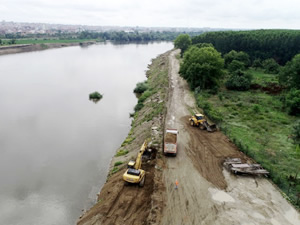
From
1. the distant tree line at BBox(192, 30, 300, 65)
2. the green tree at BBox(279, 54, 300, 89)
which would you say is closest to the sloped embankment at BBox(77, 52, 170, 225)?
the green tree at BBox(279, 54, 300, 89)

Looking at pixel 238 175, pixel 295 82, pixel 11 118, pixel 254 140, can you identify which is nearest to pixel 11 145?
pixel 11 118

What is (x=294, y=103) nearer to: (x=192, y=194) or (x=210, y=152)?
(x=210, y=152)

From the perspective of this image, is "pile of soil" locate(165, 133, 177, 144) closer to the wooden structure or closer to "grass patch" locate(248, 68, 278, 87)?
the wooden structure

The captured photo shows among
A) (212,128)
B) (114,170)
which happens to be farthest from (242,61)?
(114,170)

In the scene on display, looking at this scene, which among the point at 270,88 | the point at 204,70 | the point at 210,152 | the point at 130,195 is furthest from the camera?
the point at 270,88

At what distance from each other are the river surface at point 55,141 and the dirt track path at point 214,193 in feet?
27.5

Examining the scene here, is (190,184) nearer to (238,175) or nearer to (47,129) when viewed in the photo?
(238,175)

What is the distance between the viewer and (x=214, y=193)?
1962 centimetres

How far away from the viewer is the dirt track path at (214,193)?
17219 millimetres

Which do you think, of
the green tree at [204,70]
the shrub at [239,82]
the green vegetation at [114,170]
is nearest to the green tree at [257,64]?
the shrub at [239,82]

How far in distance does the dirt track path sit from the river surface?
27.5ft

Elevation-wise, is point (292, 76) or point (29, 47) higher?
point (292, 76)

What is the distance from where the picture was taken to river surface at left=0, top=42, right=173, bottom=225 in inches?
862

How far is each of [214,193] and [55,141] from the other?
23.2m
